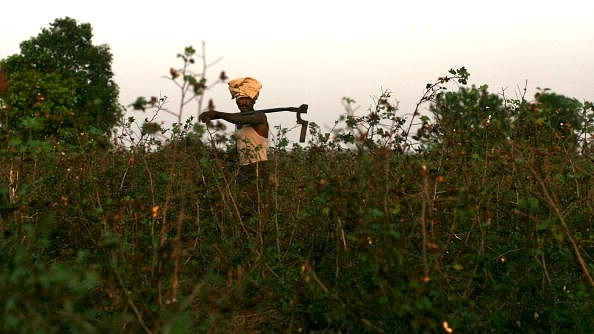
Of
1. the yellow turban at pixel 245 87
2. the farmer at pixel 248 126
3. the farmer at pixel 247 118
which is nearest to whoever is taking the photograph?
the farmer at pixel 248 126

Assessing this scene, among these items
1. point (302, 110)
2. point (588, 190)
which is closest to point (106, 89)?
point (302, 110)

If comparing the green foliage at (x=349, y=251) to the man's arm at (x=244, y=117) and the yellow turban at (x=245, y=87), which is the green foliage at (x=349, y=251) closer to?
the man's arm at (x=244, y=117)

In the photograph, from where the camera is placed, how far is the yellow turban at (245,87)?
752 cm

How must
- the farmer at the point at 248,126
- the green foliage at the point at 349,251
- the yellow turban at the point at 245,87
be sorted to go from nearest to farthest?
the green foliage at the point at 349,251 < the farmer at the point at 248,126 < the yellow turban at the point at 245,87

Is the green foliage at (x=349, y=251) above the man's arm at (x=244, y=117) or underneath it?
underneath

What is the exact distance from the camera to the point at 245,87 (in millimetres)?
7527

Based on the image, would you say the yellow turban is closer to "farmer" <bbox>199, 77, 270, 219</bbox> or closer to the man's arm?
"farmer" <bbox>199, 77, 270, 219</bbox>

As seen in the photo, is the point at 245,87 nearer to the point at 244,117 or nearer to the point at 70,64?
the point at 244,117

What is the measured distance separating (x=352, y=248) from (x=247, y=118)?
2.93 m

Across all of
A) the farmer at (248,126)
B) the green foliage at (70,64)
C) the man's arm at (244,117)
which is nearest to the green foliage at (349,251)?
the farmer at (248,126)

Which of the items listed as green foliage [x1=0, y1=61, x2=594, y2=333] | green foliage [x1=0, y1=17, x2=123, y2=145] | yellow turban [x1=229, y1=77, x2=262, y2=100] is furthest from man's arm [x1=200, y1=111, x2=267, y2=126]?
green foliage [x1=0, y1=17, x2=123, y2=145]

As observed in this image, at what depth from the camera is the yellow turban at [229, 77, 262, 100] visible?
7516 millimetres

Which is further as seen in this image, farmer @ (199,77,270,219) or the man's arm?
the man's arm

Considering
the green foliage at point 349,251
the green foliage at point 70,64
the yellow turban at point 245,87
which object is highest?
the green foliage at point 70,64
